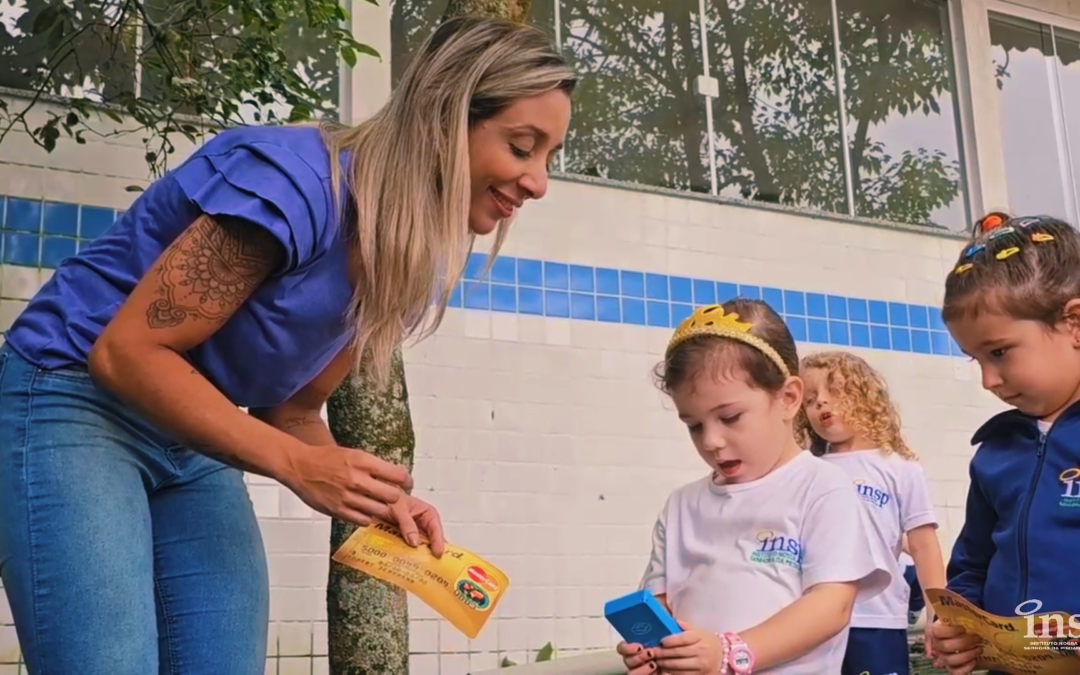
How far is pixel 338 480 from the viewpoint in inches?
54.6

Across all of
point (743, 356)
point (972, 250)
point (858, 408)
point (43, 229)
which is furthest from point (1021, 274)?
point (43, 229)

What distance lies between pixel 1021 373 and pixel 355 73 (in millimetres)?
3427

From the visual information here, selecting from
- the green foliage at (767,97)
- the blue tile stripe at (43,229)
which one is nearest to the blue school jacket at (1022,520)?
the blue tile stripe at (43,229)

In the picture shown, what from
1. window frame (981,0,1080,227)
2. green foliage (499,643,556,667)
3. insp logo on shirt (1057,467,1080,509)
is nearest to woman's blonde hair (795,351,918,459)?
insp logo on shirt (1057,467,1080,509)

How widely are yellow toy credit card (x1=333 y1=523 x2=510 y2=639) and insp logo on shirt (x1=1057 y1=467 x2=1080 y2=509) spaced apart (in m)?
0.97

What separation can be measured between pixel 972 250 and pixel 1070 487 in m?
0.49

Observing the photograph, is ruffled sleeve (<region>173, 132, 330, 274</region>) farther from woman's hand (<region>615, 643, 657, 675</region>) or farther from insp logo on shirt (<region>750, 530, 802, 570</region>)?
insp logo on shirt (<region>750, 530, 802, 570</region>)

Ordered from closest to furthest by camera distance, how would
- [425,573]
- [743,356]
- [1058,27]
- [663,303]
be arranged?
[425,573] < [743,356] < [663,303] < [1058,27]

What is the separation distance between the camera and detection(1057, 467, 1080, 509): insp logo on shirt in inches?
73.8

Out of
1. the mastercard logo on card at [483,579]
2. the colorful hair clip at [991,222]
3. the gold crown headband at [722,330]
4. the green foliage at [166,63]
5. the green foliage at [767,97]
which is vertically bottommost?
the mastercard logo on card at [483,579]

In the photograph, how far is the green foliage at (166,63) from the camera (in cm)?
343

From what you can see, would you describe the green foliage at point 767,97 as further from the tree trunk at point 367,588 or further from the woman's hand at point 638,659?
the woman's hand at point 638,659

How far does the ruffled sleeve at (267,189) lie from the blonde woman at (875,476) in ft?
6.17

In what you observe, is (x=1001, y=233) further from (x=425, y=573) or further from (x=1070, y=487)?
(x=425, y=573)
